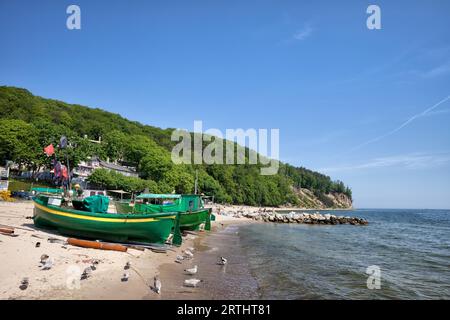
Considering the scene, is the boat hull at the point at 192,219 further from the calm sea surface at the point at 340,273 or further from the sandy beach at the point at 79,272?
the sandy beach at the point at 79,272

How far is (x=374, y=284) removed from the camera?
663 inches

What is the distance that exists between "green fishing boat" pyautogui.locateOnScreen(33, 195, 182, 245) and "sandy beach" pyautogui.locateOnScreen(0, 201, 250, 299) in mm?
2117

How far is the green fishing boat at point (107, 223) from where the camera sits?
2006cm

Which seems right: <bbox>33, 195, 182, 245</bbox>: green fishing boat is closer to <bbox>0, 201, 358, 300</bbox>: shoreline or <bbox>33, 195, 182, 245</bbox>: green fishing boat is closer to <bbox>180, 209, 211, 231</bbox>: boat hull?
<bbox>0, 201, 358, 300</bbox>: shoreline

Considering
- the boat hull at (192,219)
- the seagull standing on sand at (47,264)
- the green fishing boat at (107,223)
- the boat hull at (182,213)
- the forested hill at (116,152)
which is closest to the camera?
the seagull standing on sand at (47,264)

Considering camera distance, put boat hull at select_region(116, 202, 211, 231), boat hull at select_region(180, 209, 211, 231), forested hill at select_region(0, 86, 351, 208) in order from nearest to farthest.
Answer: boat hull at select_region(116, 202, 211, 231) < boat hull at select_region(180, 209, 211, 231) < forested hill at select_region(0, 86, 351, 208)

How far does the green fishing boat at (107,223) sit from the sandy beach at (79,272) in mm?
2117

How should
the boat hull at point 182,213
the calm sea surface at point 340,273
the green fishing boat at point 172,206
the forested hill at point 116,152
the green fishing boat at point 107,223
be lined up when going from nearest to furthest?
the calm sea surface at point 340,273 → the green fishing boat at point 107,223 → the boat hull at point 182,213 → the green fishing boat at point 172,206 → the forested hill at point 116,152

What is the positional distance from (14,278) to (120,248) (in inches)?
277

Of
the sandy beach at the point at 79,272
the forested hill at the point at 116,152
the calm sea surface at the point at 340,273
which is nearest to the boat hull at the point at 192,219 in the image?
the calm sea surface at the point at 340,273

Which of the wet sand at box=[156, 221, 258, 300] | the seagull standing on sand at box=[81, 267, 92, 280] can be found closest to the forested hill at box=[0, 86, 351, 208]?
the wet sand at box=[156, 221, 258, 300]

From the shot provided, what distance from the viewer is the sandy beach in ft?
34.8

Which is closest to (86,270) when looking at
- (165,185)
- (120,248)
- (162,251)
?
(120,248)

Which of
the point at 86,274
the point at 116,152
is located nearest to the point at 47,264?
the point at 86,274
